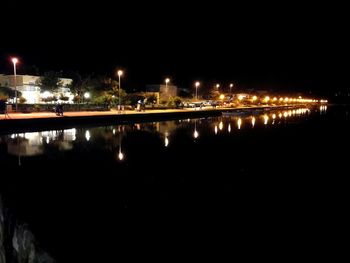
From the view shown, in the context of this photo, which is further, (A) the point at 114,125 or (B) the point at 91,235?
(A) the point at 114,125

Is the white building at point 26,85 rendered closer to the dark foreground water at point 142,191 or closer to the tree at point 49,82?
the tree at point 49,82

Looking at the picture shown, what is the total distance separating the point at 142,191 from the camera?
8289mm

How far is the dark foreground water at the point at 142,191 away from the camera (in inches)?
224

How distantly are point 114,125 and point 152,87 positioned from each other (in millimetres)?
32587

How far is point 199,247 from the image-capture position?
546 cm

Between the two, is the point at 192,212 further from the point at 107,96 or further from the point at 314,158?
the point at 107,96

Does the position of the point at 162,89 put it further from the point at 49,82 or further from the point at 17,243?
the point at 17,243

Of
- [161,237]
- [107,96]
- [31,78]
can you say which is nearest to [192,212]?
[161,237]

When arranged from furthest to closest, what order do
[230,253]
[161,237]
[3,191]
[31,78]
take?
1. [31,78]
2. [3,191]
3. [161,237]
4. [230,253]

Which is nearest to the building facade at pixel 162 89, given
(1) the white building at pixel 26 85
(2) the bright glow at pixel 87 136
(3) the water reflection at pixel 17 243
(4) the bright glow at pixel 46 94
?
(4) the bright glow at pixel 46 94

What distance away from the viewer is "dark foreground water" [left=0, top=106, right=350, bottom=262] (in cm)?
568

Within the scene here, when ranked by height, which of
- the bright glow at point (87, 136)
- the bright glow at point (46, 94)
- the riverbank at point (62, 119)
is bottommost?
the bright glow at point (87, 136)

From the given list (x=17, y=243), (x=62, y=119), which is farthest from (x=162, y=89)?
(x=17, y=243)

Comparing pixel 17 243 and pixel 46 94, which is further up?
pixel 46 94
